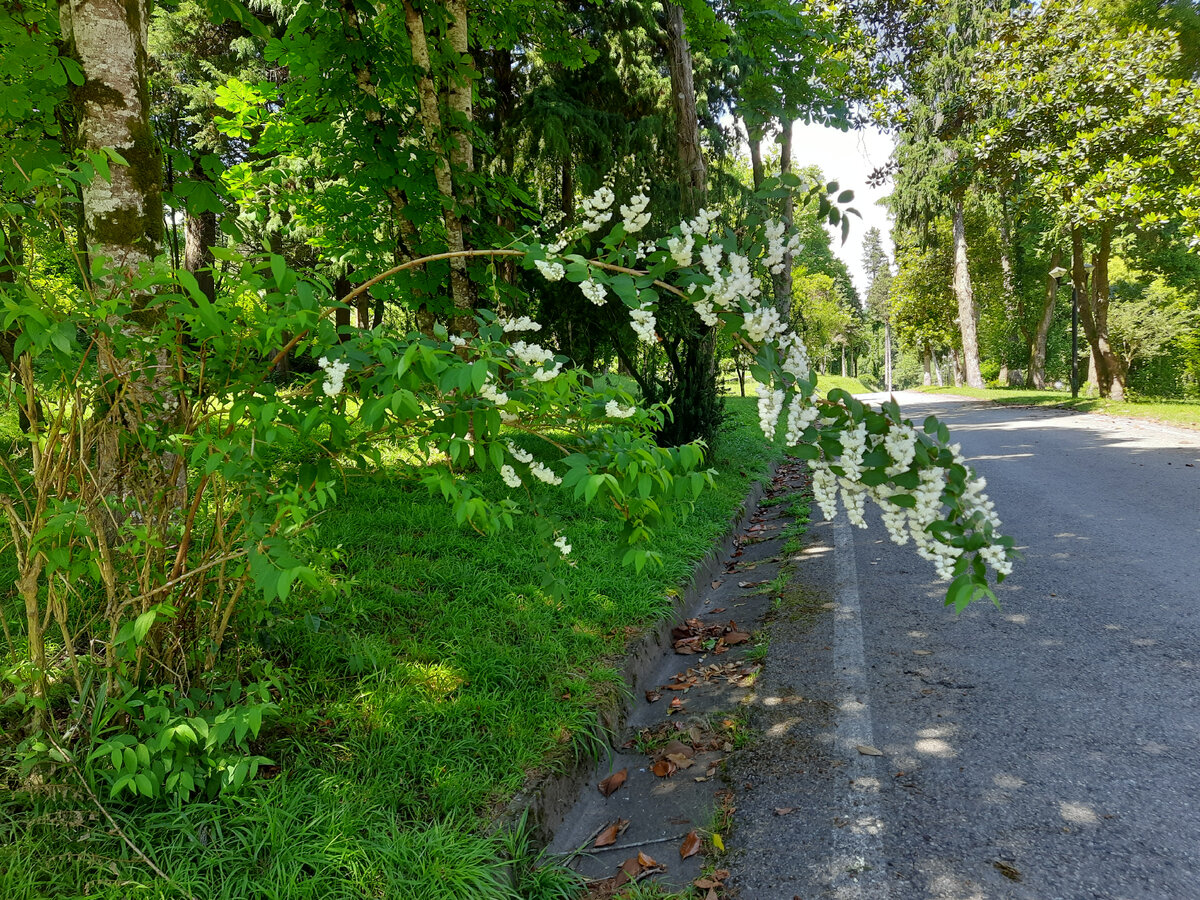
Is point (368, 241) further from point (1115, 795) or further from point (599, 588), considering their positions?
point (1115, 795)

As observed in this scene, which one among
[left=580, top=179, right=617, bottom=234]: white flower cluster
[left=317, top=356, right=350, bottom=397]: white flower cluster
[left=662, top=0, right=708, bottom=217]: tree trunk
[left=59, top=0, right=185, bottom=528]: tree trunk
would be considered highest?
[left=662, top=0, right=708, bottom=217]: tree trunk

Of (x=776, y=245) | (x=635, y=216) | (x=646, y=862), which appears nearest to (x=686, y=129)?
(x=635, y=216)

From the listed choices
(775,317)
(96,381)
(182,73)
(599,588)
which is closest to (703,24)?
(599,588)

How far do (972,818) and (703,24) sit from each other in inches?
297

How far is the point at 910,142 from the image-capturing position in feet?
74.3

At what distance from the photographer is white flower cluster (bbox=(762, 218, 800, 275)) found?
1.78 metres

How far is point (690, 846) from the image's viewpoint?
2264mm

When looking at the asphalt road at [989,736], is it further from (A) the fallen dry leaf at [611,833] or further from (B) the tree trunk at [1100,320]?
(B) the tree trunk at [1100,320]

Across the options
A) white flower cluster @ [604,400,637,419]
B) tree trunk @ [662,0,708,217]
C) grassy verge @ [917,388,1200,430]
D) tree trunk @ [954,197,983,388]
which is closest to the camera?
white flower cluster @ [604,400,637,419]

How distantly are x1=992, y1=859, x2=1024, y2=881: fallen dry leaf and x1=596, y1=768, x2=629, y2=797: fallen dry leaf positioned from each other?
1.36 m

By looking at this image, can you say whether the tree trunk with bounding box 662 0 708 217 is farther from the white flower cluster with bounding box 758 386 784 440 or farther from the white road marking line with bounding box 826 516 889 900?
the white flower cluster with bounding box 758 386 784 440

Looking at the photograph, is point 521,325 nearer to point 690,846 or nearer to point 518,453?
point 518,453

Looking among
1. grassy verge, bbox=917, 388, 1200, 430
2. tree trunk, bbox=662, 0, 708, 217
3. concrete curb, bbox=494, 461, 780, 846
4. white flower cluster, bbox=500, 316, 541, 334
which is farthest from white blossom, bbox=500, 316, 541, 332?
grassy verge, bbox=917, 388, 1200, 430

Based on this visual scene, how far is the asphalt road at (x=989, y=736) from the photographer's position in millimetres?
1956
